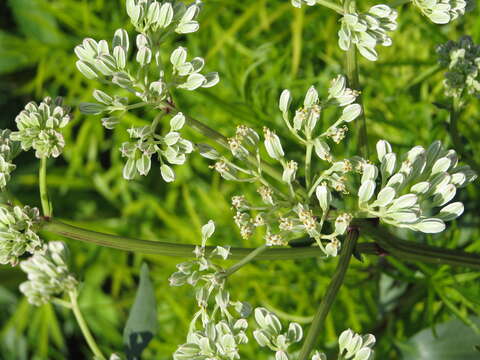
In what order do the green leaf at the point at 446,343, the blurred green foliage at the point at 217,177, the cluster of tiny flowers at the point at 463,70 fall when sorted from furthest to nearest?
the blurred green foliage at the point at 217,177 < the green leaf at the point at 446,343 < the cluster of tiny flowers at the point at 463,70

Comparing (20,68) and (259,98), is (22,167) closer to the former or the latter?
(20,68)

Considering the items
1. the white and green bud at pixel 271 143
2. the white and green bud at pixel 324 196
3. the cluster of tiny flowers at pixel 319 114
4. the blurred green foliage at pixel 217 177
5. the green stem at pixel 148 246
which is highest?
the cluster of tiny flowers at pixel 319 114

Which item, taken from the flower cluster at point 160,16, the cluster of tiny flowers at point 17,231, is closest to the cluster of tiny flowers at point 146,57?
the flower cluster at point 160,16

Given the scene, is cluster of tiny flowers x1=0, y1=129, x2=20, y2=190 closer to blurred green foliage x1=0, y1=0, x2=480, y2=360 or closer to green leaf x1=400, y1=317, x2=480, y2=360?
blurred green foliage x1=0, y1=0, x2=480, y2=360

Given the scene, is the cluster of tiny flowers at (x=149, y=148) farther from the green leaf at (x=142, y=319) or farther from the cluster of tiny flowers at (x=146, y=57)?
the green leaf at (x=142, y=319)

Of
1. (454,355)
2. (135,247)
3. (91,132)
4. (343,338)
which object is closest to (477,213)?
(454,355)

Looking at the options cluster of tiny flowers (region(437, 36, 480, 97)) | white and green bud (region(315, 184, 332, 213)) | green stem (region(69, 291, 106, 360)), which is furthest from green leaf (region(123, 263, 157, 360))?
cluster of tiny flowers (region(437, 36, 480, 97))

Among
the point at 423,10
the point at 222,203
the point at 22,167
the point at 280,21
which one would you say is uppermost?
the point at 423,10
